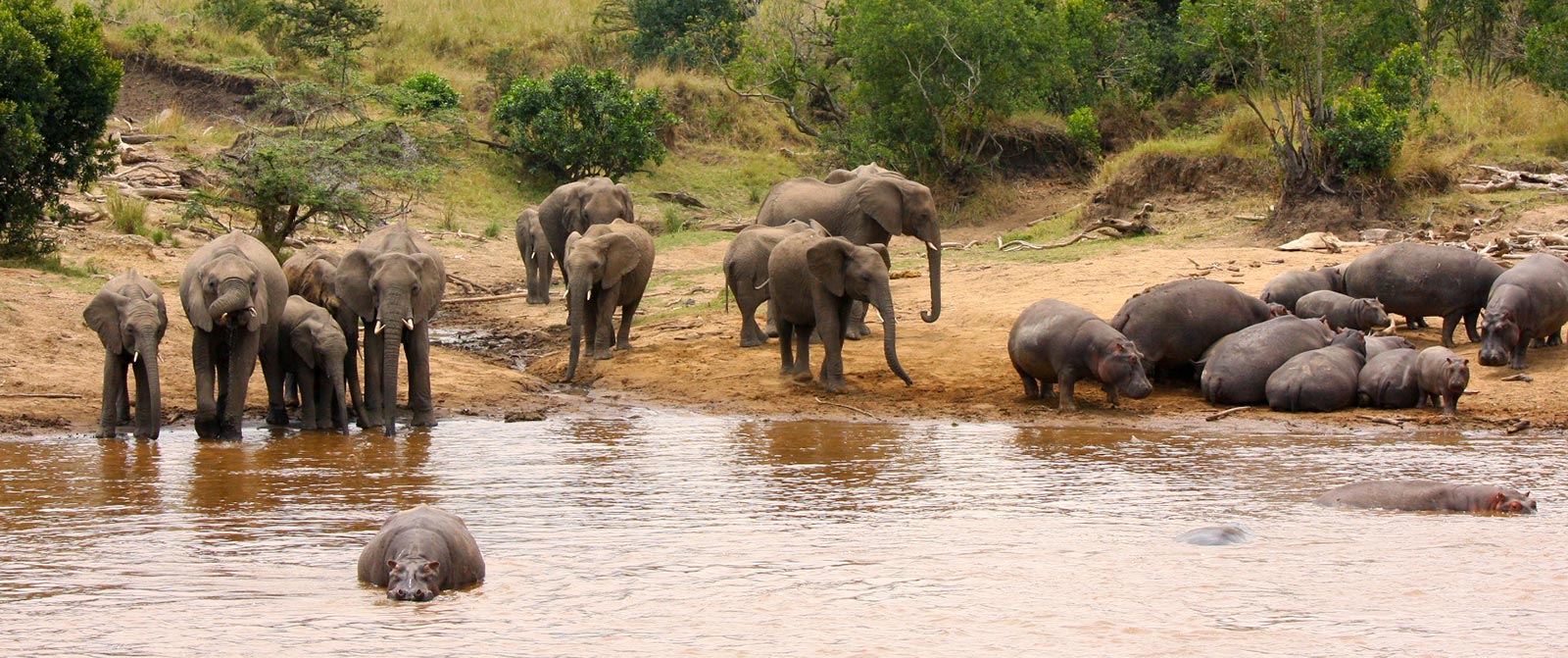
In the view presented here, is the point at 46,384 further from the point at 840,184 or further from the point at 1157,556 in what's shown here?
the point at 1157,556

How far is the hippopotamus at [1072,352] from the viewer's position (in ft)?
41.3

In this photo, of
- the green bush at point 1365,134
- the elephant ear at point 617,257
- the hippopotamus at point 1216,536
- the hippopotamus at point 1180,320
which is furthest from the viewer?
the green bush at point 1365,134

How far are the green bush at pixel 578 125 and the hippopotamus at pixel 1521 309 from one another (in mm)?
20365

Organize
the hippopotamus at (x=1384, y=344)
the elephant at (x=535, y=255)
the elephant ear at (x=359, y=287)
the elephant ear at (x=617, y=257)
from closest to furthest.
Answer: the elephant ear at (x=359, y=287) < the hippopotamus at (x=1384, y=344) < the elephant ear at (x=617, y=257) < the elephant at (x=535, y=255)

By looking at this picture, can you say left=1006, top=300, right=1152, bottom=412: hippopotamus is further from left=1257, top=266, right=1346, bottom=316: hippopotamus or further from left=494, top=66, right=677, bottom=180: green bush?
left=494, top=66, right=677, bottom=180: green bush

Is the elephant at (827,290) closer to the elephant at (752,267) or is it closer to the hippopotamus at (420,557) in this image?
the elephant at (752,267)

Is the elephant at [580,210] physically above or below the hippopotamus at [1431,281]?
above

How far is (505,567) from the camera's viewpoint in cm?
803

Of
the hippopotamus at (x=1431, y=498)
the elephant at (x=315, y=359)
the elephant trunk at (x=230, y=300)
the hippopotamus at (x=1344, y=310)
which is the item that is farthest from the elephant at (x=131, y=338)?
the hippopotamus at (x=1344, y=310)

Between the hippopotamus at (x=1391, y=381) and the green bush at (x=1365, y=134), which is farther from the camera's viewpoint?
the green bush at (x=1365, y=134)

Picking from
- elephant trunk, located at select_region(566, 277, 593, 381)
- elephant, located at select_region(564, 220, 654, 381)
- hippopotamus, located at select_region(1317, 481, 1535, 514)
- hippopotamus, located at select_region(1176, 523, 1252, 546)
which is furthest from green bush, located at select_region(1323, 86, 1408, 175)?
hippopotamus, located at select_region(1176, 523, 1252, 546)

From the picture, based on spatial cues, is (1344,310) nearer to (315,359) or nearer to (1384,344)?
(1384,344)

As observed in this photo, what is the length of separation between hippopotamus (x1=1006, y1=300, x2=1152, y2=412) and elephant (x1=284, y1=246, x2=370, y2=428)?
522 centimetres

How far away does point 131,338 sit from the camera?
11680 mm
